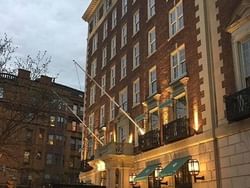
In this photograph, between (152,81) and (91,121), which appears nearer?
(152,81)


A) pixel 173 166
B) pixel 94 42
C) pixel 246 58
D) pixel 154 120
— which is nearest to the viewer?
pixel 246 58

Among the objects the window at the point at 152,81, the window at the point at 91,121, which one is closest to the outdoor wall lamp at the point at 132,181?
the window at the point at 152,81

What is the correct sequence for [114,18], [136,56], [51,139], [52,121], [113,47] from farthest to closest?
1. [51,139]
2. [52,121]
3. [114,18]
4. [113,47]
5. [136,56]

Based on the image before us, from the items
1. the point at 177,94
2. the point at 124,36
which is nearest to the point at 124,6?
the point at 124,36

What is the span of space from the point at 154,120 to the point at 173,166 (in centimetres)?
526

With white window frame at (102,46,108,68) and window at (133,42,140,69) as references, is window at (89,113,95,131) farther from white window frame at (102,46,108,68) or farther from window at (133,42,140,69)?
window at (133,42,140,69)

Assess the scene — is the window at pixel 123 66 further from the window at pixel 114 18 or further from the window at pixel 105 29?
the window at pixel 105 29

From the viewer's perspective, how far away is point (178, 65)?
73.6ft

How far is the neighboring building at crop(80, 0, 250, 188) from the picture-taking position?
17.1 metres

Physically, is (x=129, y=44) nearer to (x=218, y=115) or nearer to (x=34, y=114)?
(x=34, y=114)

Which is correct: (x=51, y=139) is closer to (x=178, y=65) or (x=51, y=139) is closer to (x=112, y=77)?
(x=112, y=77)

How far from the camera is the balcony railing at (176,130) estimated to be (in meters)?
20.2

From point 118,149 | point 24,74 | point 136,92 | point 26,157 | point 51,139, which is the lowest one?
point 118,149

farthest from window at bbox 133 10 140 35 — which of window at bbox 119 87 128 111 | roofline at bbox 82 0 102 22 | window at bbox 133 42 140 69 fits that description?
roofline at bbox 82 0 102 22
